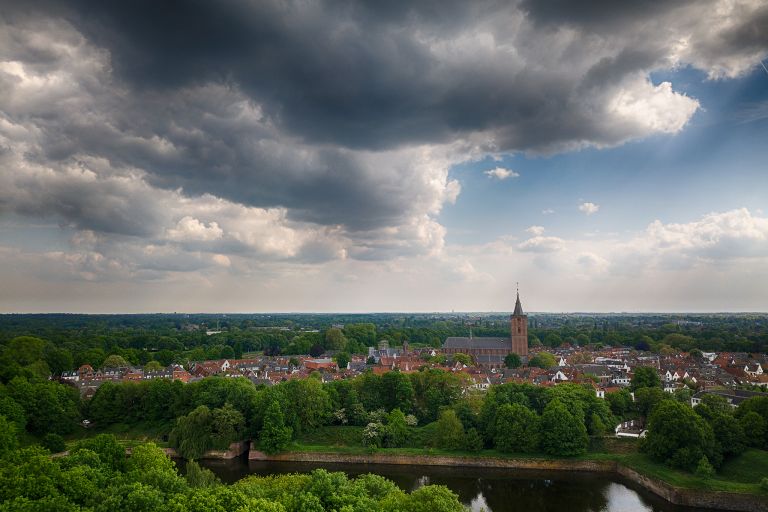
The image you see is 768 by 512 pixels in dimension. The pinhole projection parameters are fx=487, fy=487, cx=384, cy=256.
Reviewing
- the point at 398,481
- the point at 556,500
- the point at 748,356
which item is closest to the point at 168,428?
the point at 398,481

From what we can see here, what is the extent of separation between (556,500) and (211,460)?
33841 mm

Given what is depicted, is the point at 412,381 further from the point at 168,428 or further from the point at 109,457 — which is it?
the point at 109,457

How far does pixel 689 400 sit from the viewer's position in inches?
2382

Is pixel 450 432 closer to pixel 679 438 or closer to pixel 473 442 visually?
pixel 473 442

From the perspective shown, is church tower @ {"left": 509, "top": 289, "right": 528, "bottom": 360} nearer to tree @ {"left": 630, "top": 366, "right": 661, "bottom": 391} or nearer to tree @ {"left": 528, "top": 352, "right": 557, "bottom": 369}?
tree @ {"left": 528, "top": 352, "right": 557, "bottom": 369}

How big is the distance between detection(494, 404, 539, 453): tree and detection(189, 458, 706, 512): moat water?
233 cm

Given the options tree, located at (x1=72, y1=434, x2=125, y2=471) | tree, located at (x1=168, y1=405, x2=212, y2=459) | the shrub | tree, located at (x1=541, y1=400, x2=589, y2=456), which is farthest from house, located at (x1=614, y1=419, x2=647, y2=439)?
tree, located at (x1=72, y1=434, x2=125, y2=471)

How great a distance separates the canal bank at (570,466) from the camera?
3656 centimetres

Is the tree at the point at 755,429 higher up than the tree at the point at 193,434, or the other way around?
the tree at the point at 755,429

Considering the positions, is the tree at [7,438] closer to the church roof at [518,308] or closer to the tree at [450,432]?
the tree at [450,432]

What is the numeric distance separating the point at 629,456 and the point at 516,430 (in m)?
10.4

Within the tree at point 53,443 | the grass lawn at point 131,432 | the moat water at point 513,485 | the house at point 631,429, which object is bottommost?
the moat water at point 513,485

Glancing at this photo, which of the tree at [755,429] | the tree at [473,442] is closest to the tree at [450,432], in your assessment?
the tree at [473,442]

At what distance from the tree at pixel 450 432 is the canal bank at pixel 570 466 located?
139 centimetres
